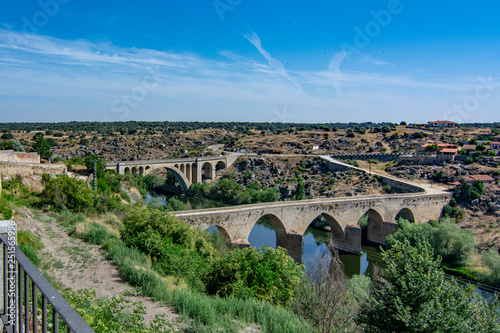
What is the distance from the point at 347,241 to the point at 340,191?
10.8 m

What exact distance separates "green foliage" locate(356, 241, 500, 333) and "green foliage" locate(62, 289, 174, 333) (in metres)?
4.26

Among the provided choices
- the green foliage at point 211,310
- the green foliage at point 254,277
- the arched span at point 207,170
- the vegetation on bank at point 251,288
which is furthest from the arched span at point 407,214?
the green foliage at point 211,310

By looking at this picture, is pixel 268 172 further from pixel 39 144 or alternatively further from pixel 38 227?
pixel 38 227

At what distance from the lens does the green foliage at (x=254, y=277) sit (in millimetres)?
8514

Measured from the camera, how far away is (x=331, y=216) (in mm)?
24781

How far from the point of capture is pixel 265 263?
9695mm

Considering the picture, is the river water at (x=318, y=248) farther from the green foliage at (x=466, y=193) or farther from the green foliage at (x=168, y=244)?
the green foliage at (x=168, y=244)

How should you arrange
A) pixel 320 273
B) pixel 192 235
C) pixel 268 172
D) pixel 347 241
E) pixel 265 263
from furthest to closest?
pixel 268 172 < pixel 347 241 < pixel 192 235 < pixel 265 263 < pixel 320 273

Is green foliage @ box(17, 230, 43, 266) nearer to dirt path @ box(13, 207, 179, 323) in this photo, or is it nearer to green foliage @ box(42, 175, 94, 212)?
dirt path @ box(13, 207, 179, 323)

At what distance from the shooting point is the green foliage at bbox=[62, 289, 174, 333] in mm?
4415

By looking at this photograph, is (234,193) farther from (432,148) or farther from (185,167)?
Answer: (432,148)

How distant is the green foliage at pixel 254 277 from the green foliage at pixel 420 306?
Answer: 83.2 inches

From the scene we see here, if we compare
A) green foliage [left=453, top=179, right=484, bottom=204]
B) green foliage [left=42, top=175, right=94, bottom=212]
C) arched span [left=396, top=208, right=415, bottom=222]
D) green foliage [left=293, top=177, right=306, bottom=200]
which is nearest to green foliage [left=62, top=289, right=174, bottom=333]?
green foliage [left=42, top=175, right=94, bottom=212]

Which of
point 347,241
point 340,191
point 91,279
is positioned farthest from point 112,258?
point 340,191
